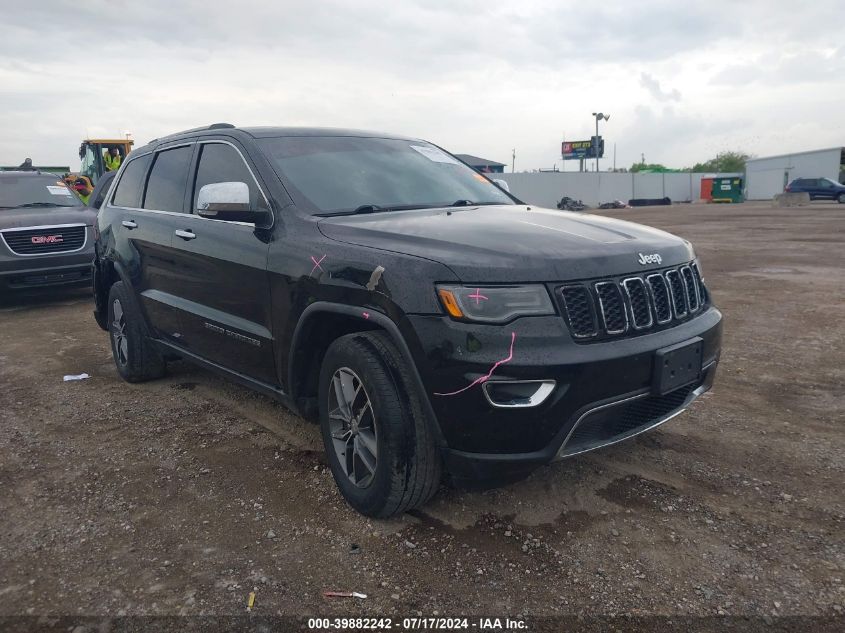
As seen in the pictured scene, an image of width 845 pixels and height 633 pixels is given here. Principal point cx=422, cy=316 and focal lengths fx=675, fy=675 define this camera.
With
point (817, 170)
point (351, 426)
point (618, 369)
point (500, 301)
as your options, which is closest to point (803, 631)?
point (618, 369)

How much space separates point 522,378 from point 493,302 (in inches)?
12.0

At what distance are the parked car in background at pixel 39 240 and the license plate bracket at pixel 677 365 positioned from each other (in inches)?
321

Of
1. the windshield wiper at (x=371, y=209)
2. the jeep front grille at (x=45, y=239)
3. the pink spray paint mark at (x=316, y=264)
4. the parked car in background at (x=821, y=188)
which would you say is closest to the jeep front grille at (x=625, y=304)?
the pink spray paint mark at (x=316, y=264)

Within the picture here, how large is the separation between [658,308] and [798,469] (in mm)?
1339

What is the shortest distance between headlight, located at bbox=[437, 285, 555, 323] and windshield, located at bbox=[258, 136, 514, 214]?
3.71 feet

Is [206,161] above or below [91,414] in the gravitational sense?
above

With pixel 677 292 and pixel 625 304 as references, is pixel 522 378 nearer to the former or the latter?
pixel 625 304

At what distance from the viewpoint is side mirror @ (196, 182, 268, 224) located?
335 centimetres

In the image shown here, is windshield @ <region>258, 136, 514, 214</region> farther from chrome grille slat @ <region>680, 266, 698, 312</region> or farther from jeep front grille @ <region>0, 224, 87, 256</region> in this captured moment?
jeep front grille @ <region>0, 224, 87, 256</region>

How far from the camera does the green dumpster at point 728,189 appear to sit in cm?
5100

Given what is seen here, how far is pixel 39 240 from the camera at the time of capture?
8.91 m

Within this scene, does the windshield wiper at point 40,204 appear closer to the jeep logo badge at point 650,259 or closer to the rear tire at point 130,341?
the rear tire at point 130,341

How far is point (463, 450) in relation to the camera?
2631 mm

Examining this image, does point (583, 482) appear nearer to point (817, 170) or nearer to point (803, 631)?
point (803, 631)
